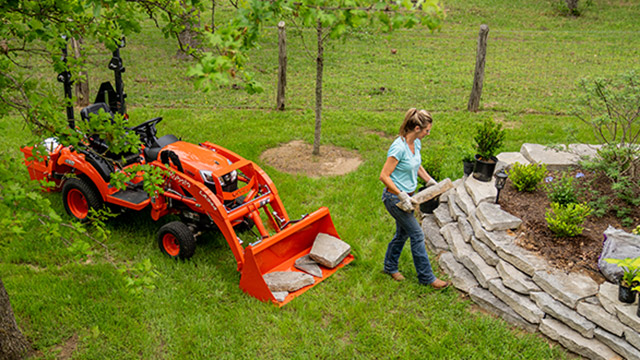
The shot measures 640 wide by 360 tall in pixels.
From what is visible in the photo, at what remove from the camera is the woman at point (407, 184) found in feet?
16.1

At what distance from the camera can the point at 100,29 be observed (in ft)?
12.6

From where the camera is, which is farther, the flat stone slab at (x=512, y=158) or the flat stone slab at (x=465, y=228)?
the flat stone slab at (x=512, y=158)

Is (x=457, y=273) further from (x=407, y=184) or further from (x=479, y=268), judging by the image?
(x=407, y=184)

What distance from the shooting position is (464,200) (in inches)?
249

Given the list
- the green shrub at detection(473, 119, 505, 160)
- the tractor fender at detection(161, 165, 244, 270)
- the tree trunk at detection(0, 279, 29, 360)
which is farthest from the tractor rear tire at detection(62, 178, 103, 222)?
the green shrub at detection(473, 119, 505, 160)

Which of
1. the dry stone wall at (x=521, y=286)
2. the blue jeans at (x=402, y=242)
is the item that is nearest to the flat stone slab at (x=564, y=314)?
the dry stone wall at (x=521, y=286)

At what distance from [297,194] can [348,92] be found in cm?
546

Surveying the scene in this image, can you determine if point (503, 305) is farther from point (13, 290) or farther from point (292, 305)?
point (13, 290)

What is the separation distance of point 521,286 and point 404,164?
1.62 metres

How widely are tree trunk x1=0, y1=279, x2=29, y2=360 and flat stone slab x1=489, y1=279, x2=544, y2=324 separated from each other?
14.3ft

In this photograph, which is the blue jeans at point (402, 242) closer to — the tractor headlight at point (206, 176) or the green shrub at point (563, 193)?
the green shrub at point (563, 193)

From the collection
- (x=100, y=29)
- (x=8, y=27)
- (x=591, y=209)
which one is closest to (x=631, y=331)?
(x=591, y=209)

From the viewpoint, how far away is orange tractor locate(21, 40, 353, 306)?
5297 millimetres

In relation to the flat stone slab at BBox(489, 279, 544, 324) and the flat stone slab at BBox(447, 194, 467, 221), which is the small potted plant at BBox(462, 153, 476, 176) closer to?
the flat stone slab at BBox(447, 194, 467, 221)
